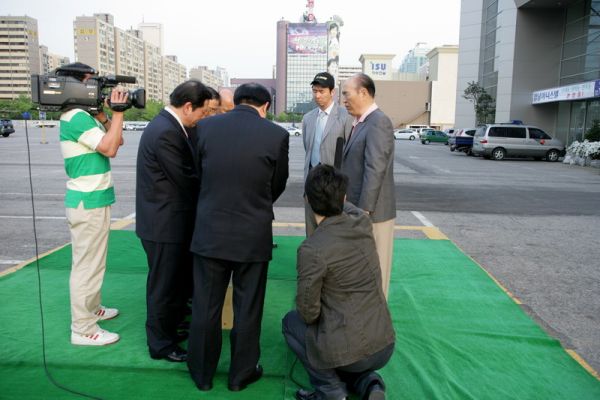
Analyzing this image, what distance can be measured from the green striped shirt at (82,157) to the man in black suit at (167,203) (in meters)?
0.34

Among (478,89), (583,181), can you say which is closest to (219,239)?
(583,181)

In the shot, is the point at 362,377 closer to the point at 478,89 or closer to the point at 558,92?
the point at 558,92

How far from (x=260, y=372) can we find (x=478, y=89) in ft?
131

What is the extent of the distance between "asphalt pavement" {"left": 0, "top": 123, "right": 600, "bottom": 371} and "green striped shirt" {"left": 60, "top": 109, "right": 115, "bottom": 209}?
2.88 metres

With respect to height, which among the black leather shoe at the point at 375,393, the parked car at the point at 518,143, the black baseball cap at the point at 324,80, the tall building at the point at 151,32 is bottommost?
the black leather shoe at the point at 375,393

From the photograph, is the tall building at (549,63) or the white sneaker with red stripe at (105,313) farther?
the tall building at (549,63)

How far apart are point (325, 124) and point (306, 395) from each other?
258 cm

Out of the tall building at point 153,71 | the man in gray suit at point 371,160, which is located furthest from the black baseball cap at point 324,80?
the tall building at point 153,71

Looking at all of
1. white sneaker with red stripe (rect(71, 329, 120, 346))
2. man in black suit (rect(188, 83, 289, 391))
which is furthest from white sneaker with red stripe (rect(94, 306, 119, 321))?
man in black suit (rect(188, 83, 289, 391))

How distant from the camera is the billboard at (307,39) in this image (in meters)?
142

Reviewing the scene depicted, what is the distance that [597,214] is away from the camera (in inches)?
375

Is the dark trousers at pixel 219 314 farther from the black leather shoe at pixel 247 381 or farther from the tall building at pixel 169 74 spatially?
the tall building at pixel 169 74

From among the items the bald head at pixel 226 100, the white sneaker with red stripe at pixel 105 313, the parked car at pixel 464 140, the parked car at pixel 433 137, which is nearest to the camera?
the white sneaker with red stripe at pixel 105 313

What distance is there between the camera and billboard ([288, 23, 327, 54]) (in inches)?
5595
